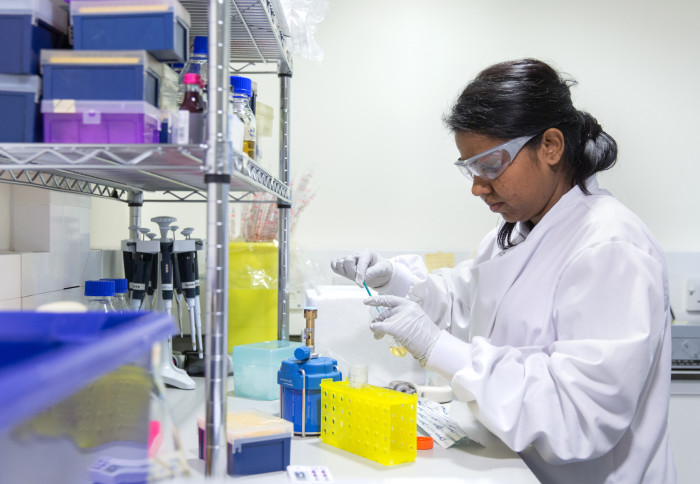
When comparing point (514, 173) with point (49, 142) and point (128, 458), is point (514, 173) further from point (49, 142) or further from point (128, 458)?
point (128, 458)

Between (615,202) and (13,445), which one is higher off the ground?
(615,202)

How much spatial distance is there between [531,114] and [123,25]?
0.81m

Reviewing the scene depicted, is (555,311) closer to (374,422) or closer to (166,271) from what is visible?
(374,422)

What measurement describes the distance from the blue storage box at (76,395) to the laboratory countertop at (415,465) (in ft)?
1.54

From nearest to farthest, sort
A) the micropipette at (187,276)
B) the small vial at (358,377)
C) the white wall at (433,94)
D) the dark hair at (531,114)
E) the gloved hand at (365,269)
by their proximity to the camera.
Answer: the small vial at (358,377)
the dark hair at (531,114)
the micropipette at (187,276)
the gloved hand at (365,269)
the white wall at (433,94)

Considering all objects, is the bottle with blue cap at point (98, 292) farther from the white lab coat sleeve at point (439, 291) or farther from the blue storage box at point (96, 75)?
the white lab coat sleeve at point (439, 291)

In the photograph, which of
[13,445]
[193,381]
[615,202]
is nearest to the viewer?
[13,445]

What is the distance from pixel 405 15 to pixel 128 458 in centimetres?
228

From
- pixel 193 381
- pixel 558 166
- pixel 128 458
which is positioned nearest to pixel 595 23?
pixel 558 166

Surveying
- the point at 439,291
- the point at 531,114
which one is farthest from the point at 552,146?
the point at 439,291

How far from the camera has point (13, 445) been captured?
345 millimetres

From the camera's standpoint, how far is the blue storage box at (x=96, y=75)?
2.87 ft

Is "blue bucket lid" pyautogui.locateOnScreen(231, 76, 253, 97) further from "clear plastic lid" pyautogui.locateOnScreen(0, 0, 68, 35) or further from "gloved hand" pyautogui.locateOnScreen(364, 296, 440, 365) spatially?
"gloved hand" pyautogui.locateOnScreen(364, 296, 440, 365)

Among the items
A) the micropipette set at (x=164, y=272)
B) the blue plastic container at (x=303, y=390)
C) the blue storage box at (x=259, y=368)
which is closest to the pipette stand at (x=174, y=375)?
the micropipette set at (x=164, y=272)
